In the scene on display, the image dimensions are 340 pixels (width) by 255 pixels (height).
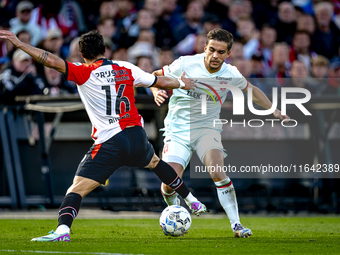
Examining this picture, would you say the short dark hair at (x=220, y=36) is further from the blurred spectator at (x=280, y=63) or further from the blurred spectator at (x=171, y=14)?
the blurred spectator at (x=171, y=14)

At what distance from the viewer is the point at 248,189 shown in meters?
10.5

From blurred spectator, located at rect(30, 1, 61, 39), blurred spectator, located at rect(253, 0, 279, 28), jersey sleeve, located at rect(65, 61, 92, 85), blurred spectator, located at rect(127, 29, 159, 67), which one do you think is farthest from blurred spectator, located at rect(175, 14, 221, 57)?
jersey sleeve, located at rect(65, 61, 92, 85)

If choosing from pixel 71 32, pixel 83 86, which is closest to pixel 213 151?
pixel 83 86

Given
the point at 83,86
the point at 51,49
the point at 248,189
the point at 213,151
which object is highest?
the point at 51,49

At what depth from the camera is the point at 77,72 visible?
224 inches

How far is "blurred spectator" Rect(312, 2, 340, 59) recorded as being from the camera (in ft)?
43.7

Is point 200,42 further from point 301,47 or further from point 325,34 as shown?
point 325,34

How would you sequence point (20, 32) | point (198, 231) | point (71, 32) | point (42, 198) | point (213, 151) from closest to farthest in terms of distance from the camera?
point (213, 151), point (198, 231), point (42, 198), point (20, 32), point (71, 32)

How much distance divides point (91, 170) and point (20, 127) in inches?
208

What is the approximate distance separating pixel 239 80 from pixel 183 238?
7.39 ft

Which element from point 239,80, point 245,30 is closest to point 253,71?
point 245,30

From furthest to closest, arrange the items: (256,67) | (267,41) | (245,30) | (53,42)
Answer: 1. (245,30)
2. (267,41)
3. (256,67)
4. (53,42)

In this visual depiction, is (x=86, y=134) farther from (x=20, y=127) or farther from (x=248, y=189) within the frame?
(x=248, y=189)

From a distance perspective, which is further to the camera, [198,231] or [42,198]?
[42,198]
